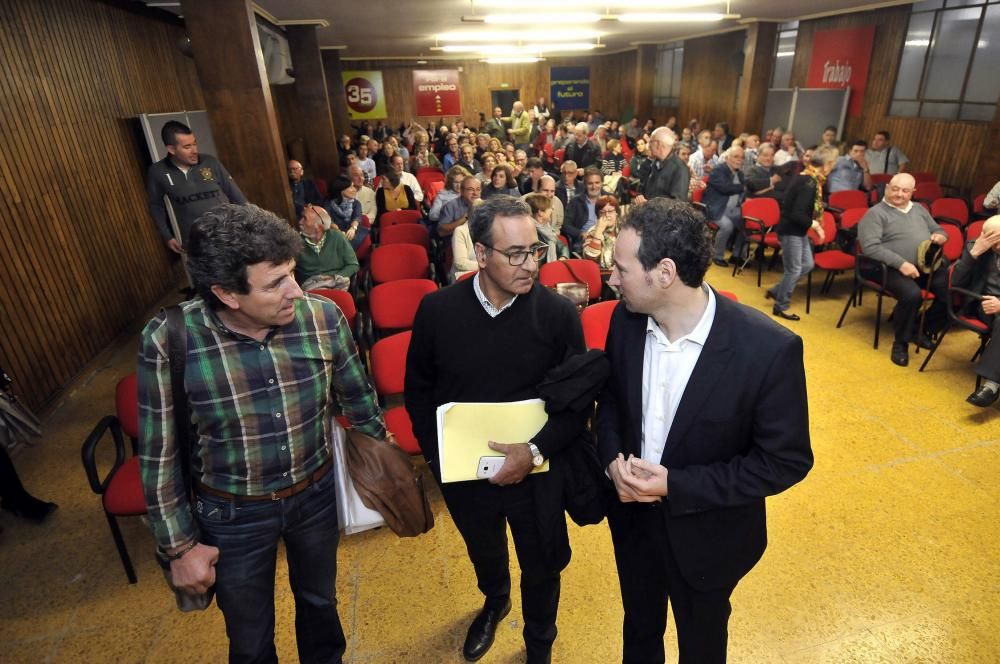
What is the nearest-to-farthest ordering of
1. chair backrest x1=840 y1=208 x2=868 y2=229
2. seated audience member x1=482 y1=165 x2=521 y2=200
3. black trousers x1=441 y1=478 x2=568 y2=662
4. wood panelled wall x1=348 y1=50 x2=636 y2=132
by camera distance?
black trousers x1=441 y1=478 x2=568 y2=662 < seated audience member x1=482 y1=165 x2=521 y2=200 < chair backrest x1=840 y1=208 x2=868 y2=229 < wood panelled wall x1=348 y1=50 x2=636 y2=132

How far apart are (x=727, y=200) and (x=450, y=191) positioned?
4061 mm

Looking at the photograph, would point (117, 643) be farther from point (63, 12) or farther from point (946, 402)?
point (63, 12)

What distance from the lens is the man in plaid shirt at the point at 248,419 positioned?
1.45 meters

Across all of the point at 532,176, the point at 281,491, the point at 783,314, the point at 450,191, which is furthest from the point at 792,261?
the point at 281,491

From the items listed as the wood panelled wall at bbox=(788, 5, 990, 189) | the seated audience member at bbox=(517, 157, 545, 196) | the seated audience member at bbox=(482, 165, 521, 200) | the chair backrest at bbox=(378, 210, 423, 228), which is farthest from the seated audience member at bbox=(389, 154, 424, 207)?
the wood panelled wall at bbox=(788, 5, 990, 189)

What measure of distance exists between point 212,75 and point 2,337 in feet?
8.83

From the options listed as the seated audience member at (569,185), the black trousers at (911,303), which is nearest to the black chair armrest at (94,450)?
the seated audience member at (569,185)

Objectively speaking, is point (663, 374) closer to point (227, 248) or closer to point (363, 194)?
point (227, 248)

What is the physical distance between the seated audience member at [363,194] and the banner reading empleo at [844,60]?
937cm

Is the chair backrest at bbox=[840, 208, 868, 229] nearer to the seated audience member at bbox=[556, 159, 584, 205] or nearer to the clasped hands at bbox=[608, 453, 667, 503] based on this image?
the seated audience member at bbox=[556, 159, 584, 205]

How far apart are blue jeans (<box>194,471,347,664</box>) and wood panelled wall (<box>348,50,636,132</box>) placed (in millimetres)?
20733

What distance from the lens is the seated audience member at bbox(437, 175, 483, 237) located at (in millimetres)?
5699

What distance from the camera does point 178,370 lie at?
1.47 meters

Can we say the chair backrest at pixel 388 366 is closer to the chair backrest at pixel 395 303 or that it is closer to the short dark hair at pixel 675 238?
the chair backrest at pixel 395 303
